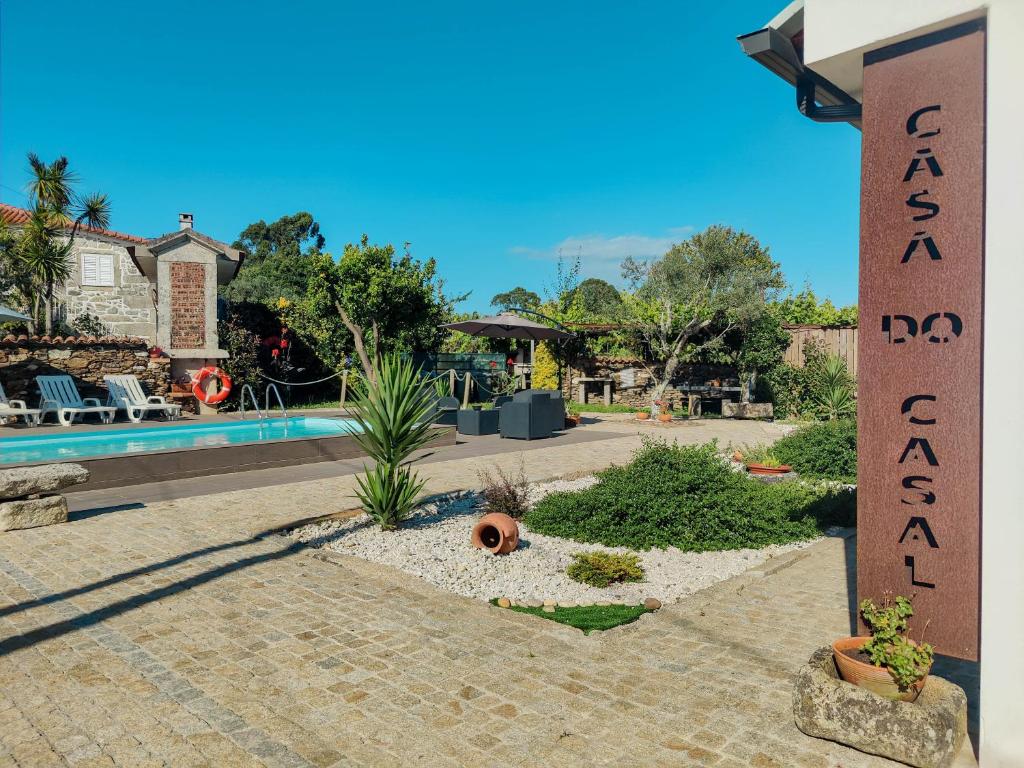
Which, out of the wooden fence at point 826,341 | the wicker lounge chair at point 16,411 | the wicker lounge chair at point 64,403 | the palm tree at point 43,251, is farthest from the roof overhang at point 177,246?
the wooden fence at point 826,341

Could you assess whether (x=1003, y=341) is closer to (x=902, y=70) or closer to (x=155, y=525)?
(x=902, y=70)

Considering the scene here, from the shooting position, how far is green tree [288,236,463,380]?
1852 centimetres

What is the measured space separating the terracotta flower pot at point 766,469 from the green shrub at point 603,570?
419cm

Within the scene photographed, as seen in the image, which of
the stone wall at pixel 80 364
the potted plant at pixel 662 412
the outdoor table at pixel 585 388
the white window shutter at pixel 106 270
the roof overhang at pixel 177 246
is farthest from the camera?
the white window shutter at pixel 106 270

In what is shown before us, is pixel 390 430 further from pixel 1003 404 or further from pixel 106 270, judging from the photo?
pixel 106 270

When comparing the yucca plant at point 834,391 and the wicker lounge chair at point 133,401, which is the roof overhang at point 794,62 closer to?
the yucca plant at point 834,391

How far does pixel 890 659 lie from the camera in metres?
2.58

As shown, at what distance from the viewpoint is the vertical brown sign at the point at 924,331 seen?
2629 mm

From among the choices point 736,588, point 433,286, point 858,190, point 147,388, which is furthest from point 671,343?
point 858,190

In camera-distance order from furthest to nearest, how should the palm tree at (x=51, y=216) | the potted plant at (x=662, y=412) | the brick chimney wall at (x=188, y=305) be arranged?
1. the brick chimney wall at (x=188, y=305)
2. the potted plant at (x=662, y=412)
3. the palm tree at (x=51, y=216)

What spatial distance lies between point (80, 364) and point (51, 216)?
4485mm

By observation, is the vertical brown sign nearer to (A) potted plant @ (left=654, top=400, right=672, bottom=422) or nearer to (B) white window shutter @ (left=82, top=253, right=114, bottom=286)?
(A) potted plant @ (left=654, top=400, right=672, bottom=422)

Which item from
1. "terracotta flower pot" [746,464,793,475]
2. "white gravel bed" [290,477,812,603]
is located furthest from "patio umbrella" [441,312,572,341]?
"white gravel bed" [290,477,812,603]

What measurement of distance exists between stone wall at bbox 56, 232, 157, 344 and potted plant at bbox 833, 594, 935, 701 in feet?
Answer: 74.8
